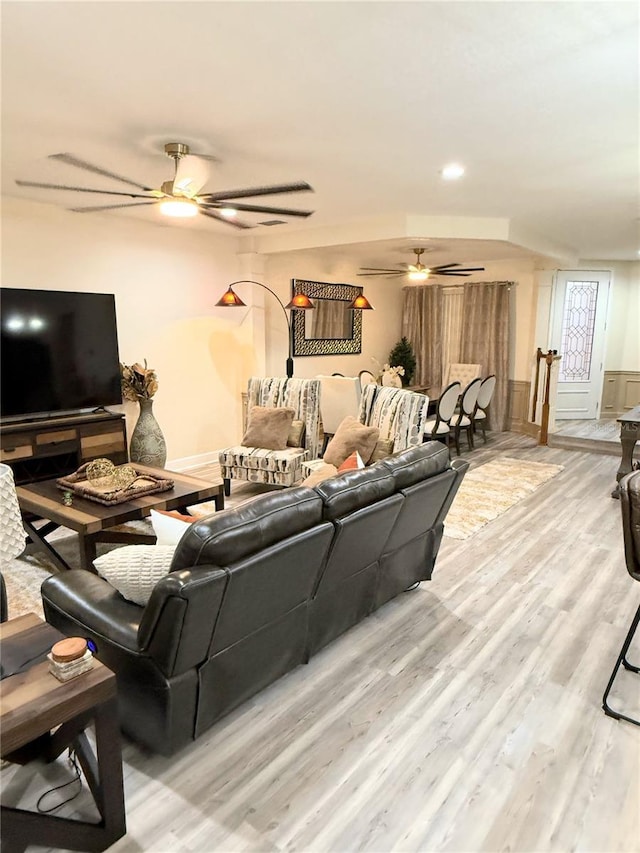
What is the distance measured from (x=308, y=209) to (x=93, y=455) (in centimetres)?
296

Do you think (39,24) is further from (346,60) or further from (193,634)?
(193,634)

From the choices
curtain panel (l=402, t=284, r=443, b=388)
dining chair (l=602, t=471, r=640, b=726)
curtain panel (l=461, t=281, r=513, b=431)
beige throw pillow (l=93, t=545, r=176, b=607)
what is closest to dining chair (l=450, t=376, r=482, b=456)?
curtain panel (l=461, t=281, r=513, b=431)

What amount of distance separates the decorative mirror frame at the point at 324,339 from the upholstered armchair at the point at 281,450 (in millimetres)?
1825

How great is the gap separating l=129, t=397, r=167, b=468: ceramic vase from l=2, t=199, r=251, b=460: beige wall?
0.32 metres

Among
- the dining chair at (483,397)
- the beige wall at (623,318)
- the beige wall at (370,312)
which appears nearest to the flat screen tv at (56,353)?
the beige wall at (370,312)

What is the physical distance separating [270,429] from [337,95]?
118 inches

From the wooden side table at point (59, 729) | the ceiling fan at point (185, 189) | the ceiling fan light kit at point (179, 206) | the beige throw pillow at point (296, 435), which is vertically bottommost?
the wooden side table at point (59, 729)

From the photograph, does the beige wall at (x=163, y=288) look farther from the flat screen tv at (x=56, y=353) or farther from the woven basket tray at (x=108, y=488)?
the woven basket tray at (x=108, y=488)

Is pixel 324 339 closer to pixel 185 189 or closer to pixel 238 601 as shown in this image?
pixel 185 189

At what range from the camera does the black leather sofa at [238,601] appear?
1732 mm

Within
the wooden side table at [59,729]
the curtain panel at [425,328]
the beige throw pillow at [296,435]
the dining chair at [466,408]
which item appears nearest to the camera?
the wooden side table at [59,729]

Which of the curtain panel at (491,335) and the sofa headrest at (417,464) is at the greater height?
the curtain panel at (491,335)

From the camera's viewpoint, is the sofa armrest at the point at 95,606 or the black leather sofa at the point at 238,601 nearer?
the black leather sofa at the point at 238,601

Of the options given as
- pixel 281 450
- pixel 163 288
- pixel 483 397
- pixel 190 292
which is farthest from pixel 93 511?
pixel 483 397
